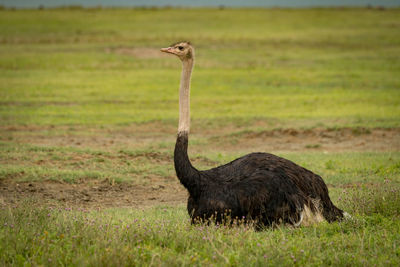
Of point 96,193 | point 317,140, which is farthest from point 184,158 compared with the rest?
point 317,140

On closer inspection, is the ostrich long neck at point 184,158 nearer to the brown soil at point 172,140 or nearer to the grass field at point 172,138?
the grass field at point 172,138

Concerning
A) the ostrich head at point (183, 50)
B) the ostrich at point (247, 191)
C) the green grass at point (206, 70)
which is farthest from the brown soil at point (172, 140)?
the ostrich head at point (183, 50)

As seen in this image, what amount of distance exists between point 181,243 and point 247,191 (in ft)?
3.95

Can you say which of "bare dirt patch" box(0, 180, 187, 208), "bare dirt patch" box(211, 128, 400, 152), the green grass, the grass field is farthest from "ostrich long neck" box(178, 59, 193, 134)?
the green grass

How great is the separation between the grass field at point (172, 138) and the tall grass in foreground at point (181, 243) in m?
0.02

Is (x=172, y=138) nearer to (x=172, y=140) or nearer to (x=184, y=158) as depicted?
(x=172, y=140)

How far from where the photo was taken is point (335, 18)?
58875 millimetres

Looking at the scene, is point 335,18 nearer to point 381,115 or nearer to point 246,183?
point 381,115

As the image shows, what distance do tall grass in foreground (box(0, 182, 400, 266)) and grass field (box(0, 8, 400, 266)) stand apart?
0.02m

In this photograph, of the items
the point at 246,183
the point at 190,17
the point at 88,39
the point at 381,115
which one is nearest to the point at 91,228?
the point at 246,183

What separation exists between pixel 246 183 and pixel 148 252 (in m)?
1.69

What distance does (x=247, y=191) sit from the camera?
6797 millimetres

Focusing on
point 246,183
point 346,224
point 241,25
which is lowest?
point 346,224

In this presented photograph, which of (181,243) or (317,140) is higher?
(181,243)
